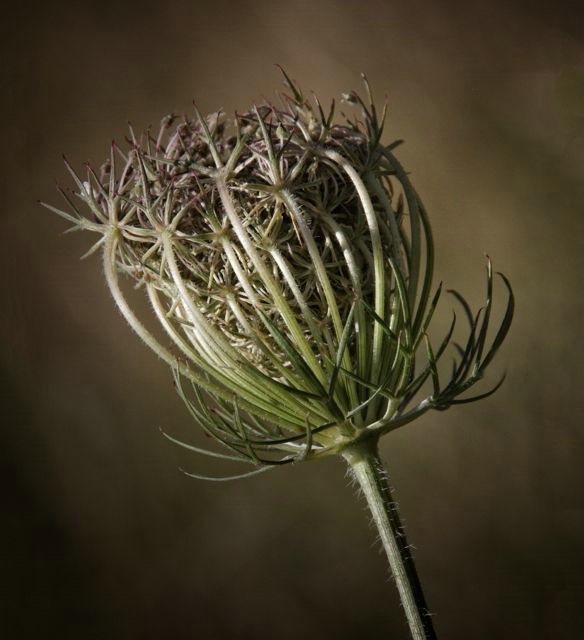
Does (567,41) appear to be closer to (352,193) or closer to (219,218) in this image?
(352,193)

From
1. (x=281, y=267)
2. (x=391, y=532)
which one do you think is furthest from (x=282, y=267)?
(x=391, y=532)

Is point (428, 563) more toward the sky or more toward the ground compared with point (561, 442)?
more toward the ground

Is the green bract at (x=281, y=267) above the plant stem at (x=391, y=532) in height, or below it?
above

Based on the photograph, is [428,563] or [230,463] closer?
[428,563]

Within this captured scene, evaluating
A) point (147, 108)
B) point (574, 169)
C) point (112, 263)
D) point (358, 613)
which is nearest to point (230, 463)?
point (358, 613)

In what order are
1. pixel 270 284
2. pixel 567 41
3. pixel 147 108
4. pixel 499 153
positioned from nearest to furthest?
pixel 270 284
pixel 567 41
pixel 499 153
pixel 147 108

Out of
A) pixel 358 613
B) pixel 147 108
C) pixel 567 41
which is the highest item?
pixel 147 108

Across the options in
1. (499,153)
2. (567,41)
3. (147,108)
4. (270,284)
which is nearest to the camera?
(270,284)
